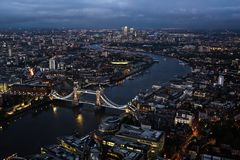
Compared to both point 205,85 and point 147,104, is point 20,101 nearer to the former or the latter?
point 147,104

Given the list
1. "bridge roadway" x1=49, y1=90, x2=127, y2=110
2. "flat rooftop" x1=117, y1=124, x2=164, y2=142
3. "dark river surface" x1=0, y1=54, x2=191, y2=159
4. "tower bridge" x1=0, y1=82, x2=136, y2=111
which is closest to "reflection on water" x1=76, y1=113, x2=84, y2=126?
"dark river surface" x1=0, y1=54, x2=191, y2=159

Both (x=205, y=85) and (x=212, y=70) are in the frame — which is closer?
(x=205, y=85)

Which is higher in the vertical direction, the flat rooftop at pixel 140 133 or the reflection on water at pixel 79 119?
the flat rooftop at pixel 140 133

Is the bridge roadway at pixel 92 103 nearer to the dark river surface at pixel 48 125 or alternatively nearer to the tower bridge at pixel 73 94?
the tower bridge at pixel 73 94

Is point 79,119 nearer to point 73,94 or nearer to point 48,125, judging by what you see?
point 48,125

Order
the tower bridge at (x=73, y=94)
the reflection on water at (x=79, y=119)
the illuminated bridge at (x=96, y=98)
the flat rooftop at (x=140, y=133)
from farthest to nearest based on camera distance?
1. the tower bridge at (x=73, y=94)
2. the illuminated bridge at (x=96, y=98)
3. the reflection on water at (x=79, y=119)
4. the flat rooftop at (x=140, y=133)

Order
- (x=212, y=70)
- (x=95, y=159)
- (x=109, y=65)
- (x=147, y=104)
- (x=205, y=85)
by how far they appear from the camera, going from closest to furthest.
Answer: (x=95, y=159) < (x=147, y=104) < (x=205, y=85) < (x=212, y=70) < (x=109, y=65)

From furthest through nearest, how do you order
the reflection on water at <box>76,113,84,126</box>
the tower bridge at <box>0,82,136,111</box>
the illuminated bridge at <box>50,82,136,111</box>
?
the tower bridge at <box>0,82,136,111</box>, the illuminated bridge at <box>50,82,136,111</box>, the reflection on water at <box>76,113,84,126</box>

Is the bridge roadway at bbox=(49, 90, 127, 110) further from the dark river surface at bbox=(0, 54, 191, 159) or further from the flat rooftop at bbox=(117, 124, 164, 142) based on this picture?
the flat rooftop at bbox=(117, 124, 164, 142)

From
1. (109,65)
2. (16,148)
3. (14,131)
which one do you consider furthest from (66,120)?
(109,65)

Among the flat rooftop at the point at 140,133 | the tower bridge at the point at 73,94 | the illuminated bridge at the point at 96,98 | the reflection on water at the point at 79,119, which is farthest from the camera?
the tower bridge at the point at 73,94

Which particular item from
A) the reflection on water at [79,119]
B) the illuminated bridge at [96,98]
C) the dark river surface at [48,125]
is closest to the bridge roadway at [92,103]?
the illuminated bridge at [96,98]
